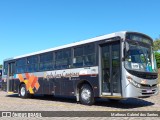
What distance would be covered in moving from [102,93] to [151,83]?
2199mm

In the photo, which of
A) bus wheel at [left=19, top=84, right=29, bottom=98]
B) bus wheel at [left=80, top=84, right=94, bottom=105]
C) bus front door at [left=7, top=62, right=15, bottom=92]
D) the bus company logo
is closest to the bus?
bus wheel at [left=80, top=84, right=94, bottom=105]

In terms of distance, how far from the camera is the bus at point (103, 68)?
39.4 ft

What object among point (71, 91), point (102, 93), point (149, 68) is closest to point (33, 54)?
point (71, 91)

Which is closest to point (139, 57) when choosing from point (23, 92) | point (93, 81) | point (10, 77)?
point (93, 81)

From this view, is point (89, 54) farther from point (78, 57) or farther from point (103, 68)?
point (103, 68)

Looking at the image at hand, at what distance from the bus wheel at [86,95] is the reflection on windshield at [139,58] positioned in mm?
2623

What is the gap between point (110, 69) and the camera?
12.6 m

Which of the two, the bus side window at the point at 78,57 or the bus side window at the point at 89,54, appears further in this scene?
the bus side window at the point at 78,57

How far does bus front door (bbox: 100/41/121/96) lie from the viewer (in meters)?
12.3

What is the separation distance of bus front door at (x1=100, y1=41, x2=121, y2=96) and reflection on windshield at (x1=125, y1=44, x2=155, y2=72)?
470mm

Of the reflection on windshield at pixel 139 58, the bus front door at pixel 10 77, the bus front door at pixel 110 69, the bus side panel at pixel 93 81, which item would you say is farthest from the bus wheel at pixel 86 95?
the bus front door at pixel 10 77

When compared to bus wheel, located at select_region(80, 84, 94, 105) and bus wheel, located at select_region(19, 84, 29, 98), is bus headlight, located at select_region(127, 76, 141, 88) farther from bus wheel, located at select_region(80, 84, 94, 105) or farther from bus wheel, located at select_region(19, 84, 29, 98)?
bus wheel, located at select_region(19, 84, 29, 98)

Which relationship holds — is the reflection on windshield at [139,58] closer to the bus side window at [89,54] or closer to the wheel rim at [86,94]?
the bus side window at [89,54]

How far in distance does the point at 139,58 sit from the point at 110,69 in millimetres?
1345
